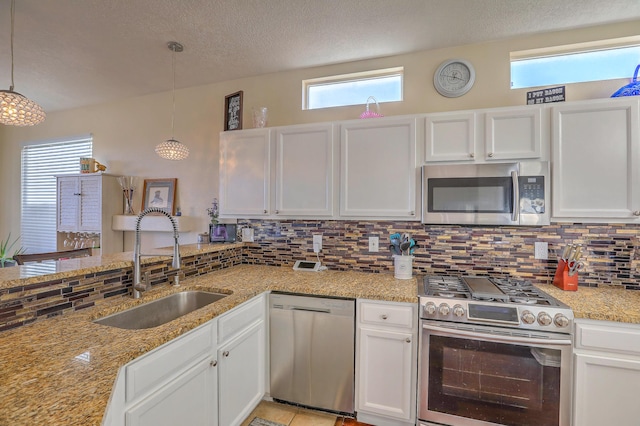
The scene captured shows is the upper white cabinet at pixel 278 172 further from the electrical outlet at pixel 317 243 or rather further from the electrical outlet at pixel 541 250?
the electrical outlet at pixel 541 250

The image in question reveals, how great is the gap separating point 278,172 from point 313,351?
140 centimetres

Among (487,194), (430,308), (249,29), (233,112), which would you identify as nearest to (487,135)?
(487,194)

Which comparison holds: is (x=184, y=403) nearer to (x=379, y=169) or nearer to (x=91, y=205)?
(x=379, y=169)

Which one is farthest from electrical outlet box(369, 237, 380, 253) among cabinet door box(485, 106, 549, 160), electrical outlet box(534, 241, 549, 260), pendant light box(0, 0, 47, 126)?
pendant light box(0, 0, 47, 126)

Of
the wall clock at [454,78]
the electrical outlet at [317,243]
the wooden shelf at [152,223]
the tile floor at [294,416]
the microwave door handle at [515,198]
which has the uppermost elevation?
the wall clock at [454,78]

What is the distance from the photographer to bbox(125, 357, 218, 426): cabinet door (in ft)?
3.81

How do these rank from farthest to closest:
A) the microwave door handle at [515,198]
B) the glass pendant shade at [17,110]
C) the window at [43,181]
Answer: the window at [43,181], the microwave door handle at [515,198], the glass pendant shade at [17,110]

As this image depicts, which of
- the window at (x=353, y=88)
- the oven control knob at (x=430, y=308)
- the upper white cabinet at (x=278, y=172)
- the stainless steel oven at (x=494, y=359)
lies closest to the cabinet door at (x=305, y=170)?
the upper white cabinet at (x=278, y=172)

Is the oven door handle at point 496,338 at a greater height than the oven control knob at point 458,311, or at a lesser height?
lesser

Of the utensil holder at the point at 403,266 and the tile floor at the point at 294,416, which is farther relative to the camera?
the utensil holder at the point at 403,266

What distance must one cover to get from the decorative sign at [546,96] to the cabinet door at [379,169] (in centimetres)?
85

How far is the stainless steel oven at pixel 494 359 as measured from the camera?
159cm

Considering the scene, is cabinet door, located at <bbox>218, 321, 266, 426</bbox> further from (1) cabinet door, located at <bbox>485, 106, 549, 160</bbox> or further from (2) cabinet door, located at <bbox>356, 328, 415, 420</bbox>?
(1) cabinet door, located at <bbox>485, 106, 549, 160</bbox>

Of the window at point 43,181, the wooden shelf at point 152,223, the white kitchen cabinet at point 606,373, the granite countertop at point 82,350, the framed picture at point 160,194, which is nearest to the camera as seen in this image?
the granite countertop at point 82,350
